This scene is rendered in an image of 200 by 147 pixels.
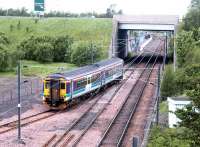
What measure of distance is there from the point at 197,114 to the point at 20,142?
14347mm

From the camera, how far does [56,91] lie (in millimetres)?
39469

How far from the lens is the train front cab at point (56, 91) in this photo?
3931cm

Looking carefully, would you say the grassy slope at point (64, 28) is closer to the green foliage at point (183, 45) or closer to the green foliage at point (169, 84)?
the green foliage at point (183, 45)

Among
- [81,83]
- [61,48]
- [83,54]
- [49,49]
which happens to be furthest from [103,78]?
[61,48]

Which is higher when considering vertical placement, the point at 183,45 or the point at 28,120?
the point at 183,45

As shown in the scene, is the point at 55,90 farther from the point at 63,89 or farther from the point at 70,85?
the point at 70,85

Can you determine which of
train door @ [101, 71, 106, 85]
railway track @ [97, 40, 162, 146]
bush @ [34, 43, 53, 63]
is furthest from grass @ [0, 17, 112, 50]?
railway track @ [97, 40, 162, 146]

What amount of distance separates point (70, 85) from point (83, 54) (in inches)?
1172

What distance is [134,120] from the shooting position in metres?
36.4

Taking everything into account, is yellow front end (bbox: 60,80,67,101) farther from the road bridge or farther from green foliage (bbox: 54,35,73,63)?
green foliage (bbox: 54,35,73,63)

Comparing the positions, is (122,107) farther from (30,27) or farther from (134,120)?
(30,27)

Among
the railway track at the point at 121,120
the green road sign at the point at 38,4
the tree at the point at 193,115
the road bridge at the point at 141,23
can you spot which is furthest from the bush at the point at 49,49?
the tree at the point at 193,115

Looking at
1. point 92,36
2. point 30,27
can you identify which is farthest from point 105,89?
point 30,27

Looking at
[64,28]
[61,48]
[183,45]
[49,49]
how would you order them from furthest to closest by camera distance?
1. [64,28]
2. [61,48]
3. [49,49]
4. [183,45]
